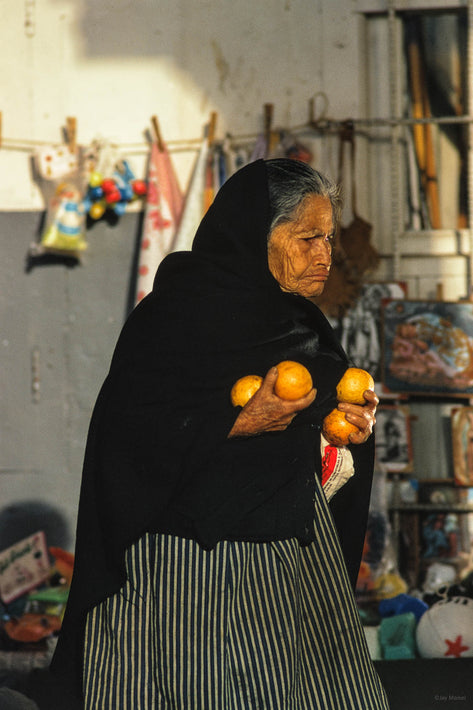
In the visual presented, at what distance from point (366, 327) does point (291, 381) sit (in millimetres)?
2882

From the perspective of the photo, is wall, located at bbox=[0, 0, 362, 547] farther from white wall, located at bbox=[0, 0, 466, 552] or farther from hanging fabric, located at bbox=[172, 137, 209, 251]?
hanging fabric, located at bbox=[172, 137, 209, 251]

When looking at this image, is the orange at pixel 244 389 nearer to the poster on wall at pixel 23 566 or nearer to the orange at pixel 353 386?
the orange at pixel 353 386

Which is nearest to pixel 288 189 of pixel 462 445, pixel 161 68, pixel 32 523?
pixel 462 445

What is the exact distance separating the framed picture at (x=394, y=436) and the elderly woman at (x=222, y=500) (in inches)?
100

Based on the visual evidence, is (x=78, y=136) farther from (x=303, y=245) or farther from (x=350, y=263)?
(x=303, y=245)

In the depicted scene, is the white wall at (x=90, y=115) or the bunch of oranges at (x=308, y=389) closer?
the bunch of oranges at (x=308, y=389)

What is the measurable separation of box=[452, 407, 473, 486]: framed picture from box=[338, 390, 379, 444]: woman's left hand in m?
2.72

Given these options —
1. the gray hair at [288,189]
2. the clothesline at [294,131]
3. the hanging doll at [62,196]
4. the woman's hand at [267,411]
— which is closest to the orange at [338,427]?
the woman's hand at [267,411]

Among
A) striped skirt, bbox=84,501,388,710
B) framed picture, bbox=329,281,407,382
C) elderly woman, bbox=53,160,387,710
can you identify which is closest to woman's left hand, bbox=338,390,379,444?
elderly woman, bbox=53,160,387,710

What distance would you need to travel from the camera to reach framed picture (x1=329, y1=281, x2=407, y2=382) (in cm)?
494

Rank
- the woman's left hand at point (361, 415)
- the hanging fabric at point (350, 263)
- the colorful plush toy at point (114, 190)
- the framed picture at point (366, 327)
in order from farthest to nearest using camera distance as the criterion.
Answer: the colorful plush toy at point (114, 190)
the framed picture at point (366, 327)
the hanging fabric at point (350, 263)
the woman's left hand at point (361, 415)

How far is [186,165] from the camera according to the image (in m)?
5.21

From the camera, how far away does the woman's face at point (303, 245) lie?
2.37 metres

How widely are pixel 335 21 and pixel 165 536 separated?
367 cm
